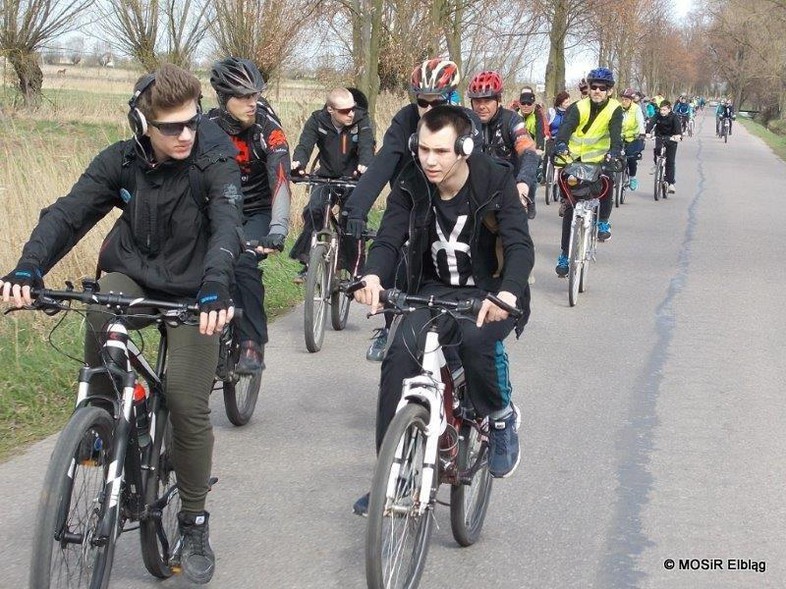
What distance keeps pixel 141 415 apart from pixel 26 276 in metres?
0.57

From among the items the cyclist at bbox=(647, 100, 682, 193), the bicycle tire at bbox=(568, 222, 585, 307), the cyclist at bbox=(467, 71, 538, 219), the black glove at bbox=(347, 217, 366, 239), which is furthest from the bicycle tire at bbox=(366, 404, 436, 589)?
the cyclist at bbox=(647, 100, 682, 193)

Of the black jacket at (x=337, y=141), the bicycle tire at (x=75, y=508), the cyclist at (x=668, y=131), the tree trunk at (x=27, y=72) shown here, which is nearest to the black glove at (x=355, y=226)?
the bicycle tire at (x=75, y=508)

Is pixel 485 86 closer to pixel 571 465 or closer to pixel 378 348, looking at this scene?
pixel 378 348

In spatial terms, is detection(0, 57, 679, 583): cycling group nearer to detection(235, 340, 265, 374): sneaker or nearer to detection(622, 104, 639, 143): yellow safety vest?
detection(235, 340, 265, 374): sneaker

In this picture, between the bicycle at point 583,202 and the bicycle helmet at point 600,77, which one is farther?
the bicycle helmet at point 600,77

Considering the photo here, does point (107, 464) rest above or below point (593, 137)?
below

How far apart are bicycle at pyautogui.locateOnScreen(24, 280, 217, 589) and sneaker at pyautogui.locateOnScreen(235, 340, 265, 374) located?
2181mm

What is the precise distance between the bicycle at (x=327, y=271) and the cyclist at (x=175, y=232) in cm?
402

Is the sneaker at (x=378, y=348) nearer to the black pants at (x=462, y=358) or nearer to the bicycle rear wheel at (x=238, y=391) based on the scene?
the bicycle rear wheel at (x=238, y=391)

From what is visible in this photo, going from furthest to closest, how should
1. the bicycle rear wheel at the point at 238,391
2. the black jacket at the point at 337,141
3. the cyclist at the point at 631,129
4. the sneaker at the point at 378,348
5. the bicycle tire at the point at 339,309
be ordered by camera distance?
1. the cyclist at the point at 631,129
2. the black jacket at the point at 337,141
3. the bicycle tire at the point at 339,309
4. the sneaker at the point at 378,348
5. the bicycle rear wheel at the point at 238,391

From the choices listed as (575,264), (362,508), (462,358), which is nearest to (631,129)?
(575,264)

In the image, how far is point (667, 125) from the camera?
21.5m

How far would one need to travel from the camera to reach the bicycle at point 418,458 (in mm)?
3654

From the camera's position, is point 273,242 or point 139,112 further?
point 273,242
